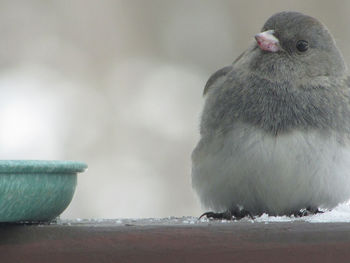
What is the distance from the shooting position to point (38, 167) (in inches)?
77.5

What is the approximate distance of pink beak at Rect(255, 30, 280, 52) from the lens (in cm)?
301

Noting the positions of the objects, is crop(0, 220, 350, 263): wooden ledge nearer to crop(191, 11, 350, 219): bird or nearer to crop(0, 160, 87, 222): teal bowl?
crop(0, 160, 87, 222): teal bowl

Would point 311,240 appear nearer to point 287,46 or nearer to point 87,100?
point 287,46

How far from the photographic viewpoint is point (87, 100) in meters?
5.85

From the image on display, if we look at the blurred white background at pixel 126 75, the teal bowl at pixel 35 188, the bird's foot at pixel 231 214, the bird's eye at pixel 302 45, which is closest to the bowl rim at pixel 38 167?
the teal bowl at pixel 35 188

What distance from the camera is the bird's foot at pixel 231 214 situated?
2.63 meters

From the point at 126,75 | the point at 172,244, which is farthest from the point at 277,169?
the point at 126,75

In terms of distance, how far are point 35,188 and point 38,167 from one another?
0.16ft

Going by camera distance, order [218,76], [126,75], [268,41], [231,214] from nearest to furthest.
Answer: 1. [231,214]
2. [268,41]
3. [218,76]
4. [126,75]

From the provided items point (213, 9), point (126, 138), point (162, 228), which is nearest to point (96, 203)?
point (126, 138)

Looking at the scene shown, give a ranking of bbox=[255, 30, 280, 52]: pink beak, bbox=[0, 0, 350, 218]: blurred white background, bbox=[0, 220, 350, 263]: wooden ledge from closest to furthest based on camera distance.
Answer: bbox=[0, 220, 350, 263]: wooden ledge → bbox=[255, 30, 280, 52]: pink beak → bbox=[0, 0, 350, 218]: blurred white background

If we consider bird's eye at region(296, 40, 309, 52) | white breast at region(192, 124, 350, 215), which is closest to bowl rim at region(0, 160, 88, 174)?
white breast at region(192, 124, 350, 215)

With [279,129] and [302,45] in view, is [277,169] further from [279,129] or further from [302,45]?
[302,45]

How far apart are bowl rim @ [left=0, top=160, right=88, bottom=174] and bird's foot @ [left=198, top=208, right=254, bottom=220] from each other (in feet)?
1.94
